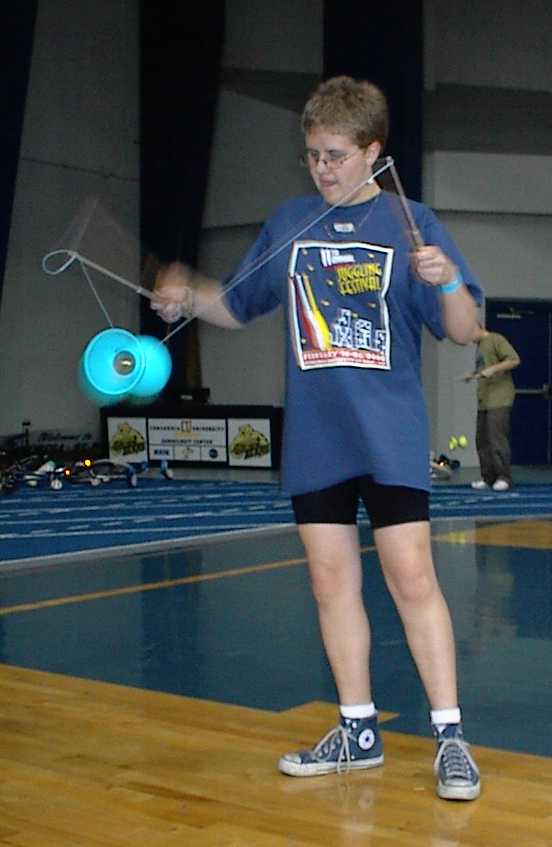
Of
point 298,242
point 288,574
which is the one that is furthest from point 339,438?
point 288,574

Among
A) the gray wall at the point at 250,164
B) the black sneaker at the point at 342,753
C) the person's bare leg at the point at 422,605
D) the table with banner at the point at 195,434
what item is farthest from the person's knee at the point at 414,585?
the gray wall at the point at 250,164

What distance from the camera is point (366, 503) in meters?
3.19

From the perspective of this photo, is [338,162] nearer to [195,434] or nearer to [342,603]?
[342,603]

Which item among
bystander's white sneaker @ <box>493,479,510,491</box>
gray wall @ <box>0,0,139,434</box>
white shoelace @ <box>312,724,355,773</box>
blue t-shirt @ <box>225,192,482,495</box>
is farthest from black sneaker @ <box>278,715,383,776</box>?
gray wall @ <box>0,0,139,434</box>

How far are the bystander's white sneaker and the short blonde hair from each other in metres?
9.48

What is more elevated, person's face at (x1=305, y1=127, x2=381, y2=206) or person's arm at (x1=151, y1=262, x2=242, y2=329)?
person's face at (x1=305, y1=127, x2=381, y2=206)

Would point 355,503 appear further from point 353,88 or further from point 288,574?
point 288,574

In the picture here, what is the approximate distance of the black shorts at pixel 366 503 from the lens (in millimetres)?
3119

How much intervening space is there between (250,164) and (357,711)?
49.1 feet

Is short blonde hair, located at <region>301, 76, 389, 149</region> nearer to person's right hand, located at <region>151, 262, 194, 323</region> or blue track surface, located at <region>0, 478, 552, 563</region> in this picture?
person's right hand, located at <region>151, 262, 194, 323</region>

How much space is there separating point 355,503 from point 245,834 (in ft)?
2.93

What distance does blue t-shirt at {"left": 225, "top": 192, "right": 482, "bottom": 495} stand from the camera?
3.10 meters

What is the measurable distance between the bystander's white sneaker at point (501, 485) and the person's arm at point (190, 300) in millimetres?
9212

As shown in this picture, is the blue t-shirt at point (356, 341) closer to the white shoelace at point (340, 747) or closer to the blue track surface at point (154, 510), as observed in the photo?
the white shoelace at point (340, 747)
